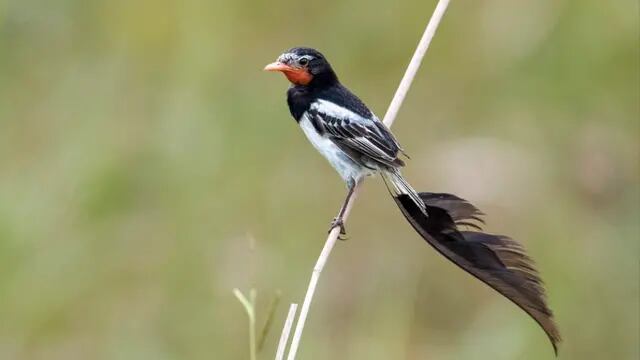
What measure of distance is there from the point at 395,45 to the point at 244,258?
1.65m

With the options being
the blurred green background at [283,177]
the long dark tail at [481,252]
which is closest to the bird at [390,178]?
the long dark tail at [481,252]

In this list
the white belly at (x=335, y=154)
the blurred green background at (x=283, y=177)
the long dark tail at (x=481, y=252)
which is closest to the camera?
the long dark tail at (x=481, y=252)

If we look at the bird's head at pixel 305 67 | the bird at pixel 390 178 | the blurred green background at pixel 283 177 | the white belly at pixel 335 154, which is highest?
the bird's head at pixel 305 67

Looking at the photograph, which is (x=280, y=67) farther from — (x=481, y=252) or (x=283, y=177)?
(x=283, y=177)

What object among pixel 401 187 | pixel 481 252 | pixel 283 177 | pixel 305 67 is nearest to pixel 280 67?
pixel 305 67

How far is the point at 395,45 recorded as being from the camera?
5.72 metres

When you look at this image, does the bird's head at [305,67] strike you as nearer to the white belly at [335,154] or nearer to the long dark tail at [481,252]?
the white belly at [335,154]

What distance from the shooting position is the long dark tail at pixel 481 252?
7.02ft

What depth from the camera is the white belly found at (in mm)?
3119

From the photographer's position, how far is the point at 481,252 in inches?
89.5

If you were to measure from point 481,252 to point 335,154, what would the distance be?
3.15 feet

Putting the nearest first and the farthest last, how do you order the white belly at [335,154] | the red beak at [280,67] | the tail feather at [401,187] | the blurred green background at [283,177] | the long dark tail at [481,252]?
the long dark tail at [481,252] < the tail feather at [401,187] < the red beak at [280,67] < the white belly at [335,154] < the blurred green background at [283,177]

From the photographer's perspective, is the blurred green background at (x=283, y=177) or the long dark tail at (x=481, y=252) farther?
the blurred green background at (x=283, y=177)

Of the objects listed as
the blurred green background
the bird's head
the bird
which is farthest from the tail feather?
the blurred green background
